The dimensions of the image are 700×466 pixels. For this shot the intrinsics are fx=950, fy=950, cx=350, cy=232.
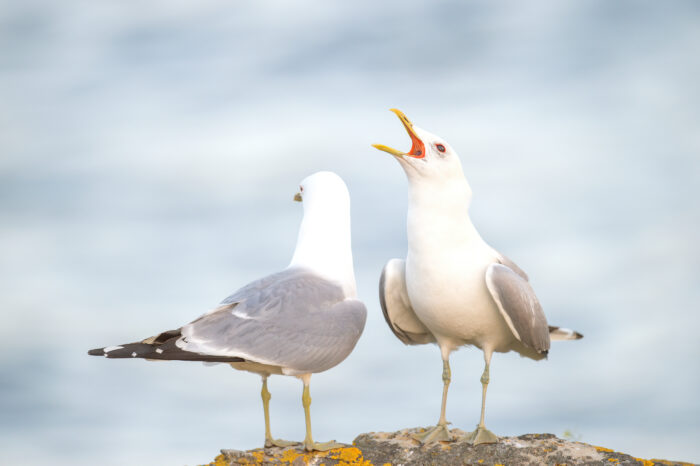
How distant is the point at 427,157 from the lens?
9.90 m

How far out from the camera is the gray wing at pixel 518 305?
32.1 ft

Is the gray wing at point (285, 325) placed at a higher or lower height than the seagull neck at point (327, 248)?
lower

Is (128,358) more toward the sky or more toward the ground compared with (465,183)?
more toward the ground

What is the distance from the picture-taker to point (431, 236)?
32.4 ft

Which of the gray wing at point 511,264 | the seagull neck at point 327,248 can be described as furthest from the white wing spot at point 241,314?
the gray wing at point 511,264

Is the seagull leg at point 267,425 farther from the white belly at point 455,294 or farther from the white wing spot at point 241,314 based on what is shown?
the white belly at point 455,294

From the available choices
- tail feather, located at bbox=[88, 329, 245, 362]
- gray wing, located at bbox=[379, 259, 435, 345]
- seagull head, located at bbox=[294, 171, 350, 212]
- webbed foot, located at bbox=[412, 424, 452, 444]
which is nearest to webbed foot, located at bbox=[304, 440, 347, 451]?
webbed foot, located at bbox=[412, 424, 452, 444]

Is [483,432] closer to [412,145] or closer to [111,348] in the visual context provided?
[412,145]

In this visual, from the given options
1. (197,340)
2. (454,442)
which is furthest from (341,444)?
(197,340)

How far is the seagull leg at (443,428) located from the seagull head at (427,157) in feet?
6.82

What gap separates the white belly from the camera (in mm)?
9867

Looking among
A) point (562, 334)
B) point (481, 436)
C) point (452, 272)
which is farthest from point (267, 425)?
point (562, 334)

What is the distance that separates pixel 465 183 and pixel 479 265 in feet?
2.90

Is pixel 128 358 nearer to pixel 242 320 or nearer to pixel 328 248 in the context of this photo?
pixel 242 320
